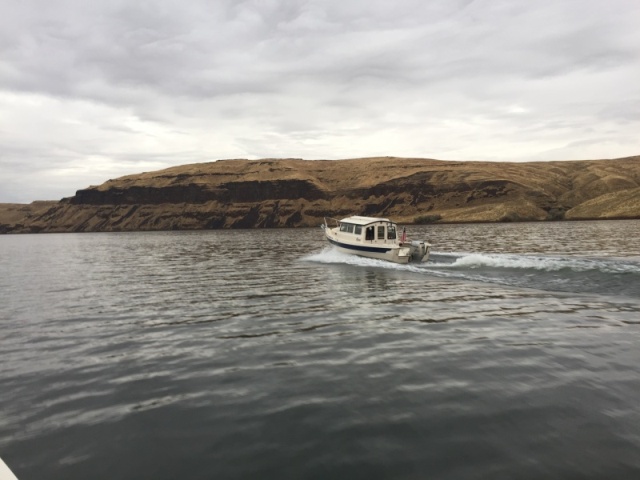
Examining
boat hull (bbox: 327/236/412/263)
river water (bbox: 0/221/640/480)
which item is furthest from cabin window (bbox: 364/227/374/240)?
river water (bbox: 0/221/640/480)

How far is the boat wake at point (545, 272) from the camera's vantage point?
2344 centimetres

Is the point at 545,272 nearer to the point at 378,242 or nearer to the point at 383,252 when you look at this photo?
the point at 383,252

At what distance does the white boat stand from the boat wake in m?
1.25

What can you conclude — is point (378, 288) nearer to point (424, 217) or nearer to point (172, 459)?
point (172, 459)

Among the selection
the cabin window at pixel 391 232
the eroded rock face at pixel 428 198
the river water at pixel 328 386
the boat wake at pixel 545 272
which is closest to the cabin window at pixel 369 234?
the cabin window at pixel 391 232

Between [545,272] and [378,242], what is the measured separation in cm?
1585

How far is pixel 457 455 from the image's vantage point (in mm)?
7195

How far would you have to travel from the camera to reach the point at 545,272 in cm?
2836

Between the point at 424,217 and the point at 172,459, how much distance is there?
14991 centimetres

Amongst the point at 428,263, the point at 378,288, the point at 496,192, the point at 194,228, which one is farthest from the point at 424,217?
the point at 378,288

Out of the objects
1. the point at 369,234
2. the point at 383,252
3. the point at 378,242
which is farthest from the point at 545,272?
the point at 369,234

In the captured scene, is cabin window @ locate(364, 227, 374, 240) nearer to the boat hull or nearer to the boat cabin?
the boat cabin

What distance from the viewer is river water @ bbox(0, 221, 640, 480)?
7.21 m

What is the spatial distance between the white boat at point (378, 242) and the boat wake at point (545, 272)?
4.10 feet
